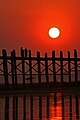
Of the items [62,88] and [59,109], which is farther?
[62,88]

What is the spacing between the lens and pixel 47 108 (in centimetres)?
1744

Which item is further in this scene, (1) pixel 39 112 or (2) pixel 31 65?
(2) pixel 31 65

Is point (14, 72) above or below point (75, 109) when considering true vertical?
above

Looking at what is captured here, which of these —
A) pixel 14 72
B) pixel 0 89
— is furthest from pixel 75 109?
pixel 14 72

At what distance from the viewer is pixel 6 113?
15812mm

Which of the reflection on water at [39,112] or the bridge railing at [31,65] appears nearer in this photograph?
the reflection on water at [39,112]

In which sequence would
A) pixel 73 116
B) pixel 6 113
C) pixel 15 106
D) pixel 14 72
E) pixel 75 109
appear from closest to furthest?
pixel 73 116 → pixel 6 113 → pixel 75 109 → pixel 15 106 → pixel 14 72

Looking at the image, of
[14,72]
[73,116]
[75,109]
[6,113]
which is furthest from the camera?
[14,72]

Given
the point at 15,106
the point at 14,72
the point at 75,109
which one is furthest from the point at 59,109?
the point at 14,72

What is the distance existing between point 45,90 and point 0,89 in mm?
2711

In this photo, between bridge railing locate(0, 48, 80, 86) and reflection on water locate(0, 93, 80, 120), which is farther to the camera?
bridge railing locate(0, 48, 80, 86)

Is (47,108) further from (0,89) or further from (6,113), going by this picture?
(0,89)

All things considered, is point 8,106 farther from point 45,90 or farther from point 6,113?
point 45,90

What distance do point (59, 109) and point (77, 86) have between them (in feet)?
41.6
